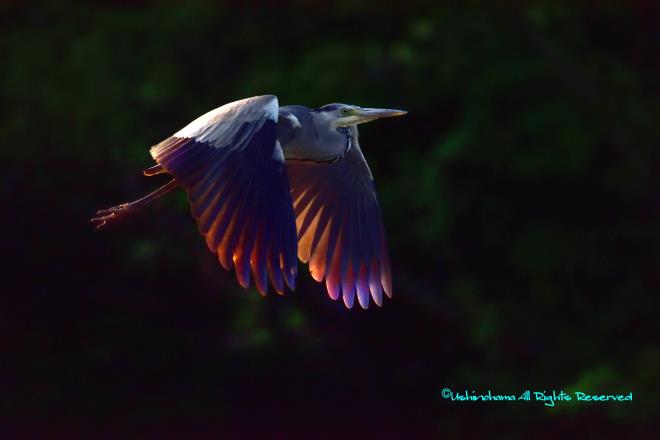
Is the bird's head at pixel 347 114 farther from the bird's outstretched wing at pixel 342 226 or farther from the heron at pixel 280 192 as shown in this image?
the bird's outstretched wing at pixel 342 226

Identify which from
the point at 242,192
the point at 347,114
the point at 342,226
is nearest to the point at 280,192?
the point at 242,192

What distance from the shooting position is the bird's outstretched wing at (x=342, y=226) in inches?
229

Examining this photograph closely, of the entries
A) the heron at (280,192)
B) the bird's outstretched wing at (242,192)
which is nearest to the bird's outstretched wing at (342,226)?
the heron at (280,192)

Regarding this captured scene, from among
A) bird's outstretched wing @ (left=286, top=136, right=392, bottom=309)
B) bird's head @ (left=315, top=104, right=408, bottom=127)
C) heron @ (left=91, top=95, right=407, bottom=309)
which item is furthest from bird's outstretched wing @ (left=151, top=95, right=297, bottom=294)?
bird's outstretched wing @ (left=286, top=136, right=392, bottom=309)

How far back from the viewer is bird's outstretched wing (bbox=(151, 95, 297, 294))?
4801mm

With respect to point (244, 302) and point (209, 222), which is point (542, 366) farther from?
point (209, 222)

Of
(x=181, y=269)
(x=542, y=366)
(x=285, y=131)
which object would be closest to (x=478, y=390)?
(x=542, y=366)

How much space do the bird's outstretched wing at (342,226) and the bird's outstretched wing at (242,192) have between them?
779 millimetres

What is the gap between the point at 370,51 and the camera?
32.6ft

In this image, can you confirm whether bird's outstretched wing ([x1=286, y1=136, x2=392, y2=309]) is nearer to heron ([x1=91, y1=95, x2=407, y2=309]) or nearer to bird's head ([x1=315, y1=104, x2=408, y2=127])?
heron ([x1=91, y1=95, x2=407, y2=309])

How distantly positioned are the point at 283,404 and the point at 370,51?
2987 millimetres

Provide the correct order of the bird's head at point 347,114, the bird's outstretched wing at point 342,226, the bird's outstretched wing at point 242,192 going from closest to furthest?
the bird's outstretched wing at point 242,192 → the bird's head at point 347,114 → the bird's outstretched wing at point 342,226

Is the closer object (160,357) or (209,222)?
(209,222)

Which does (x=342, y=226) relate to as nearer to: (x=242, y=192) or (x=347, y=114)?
(x=347, y=114)
